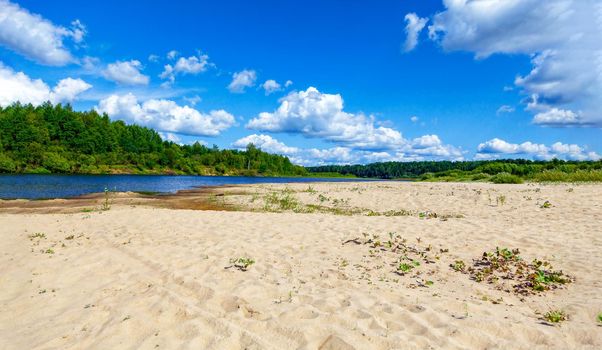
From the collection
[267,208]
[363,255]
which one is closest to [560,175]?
[267,208]

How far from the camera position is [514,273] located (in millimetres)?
7656

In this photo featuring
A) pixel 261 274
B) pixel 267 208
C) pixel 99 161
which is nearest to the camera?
pixel 261 274

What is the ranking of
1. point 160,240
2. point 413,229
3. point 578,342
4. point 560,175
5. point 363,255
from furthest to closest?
point 560,175 → point 413,229 → point 160,240 → point 363,255 → point 578,342

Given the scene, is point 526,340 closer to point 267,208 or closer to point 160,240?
point 160,240

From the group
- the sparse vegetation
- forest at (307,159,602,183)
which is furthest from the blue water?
forest at (307,159,602,183)

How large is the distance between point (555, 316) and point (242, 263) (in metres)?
5.87

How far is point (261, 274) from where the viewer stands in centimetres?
758

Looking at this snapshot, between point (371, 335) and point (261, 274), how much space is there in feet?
11.1

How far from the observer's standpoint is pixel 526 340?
4496mm

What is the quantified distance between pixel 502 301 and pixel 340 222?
7.43m

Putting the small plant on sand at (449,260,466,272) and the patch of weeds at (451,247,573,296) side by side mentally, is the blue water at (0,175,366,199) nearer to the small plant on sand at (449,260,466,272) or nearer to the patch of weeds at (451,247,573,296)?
the small plant on sand at (449,260,466,272)

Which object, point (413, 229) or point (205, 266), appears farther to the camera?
point (413, 229)

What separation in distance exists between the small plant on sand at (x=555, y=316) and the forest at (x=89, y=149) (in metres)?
95.1

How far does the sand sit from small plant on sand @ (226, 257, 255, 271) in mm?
176
